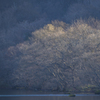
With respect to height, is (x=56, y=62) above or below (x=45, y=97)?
above

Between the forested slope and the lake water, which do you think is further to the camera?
the forested slope

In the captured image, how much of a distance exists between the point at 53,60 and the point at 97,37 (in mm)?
5472

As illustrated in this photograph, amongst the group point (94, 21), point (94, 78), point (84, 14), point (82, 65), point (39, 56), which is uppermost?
point (84, 14)

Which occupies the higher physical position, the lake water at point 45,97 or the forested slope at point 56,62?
the forested slope at point 56,62

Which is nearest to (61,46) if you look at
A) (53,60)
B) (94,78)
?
(53,60)

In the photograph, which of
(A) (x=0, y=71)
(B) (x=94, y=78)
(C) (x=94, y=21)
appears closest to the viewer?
(B) (x=94, y=78)

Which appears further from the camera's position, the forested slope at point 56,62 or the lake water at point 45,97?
the forested slope at point 56,62

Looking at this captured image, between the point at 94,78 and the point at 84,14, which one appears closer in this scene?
the point at 94,78

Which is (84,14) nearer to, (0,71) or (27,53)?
(27,53)

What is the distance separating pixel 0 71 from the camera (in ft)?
87.0

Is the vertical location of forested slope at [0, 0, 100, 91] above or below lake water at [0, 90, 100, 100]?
above

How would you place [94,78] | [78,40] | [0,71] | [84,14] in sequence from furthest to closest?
[84,14] → [0,71] → [78,40] → [94,78]

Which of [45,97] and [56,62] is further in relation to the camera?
[56,62]

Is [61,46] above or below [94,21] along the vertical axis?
below
